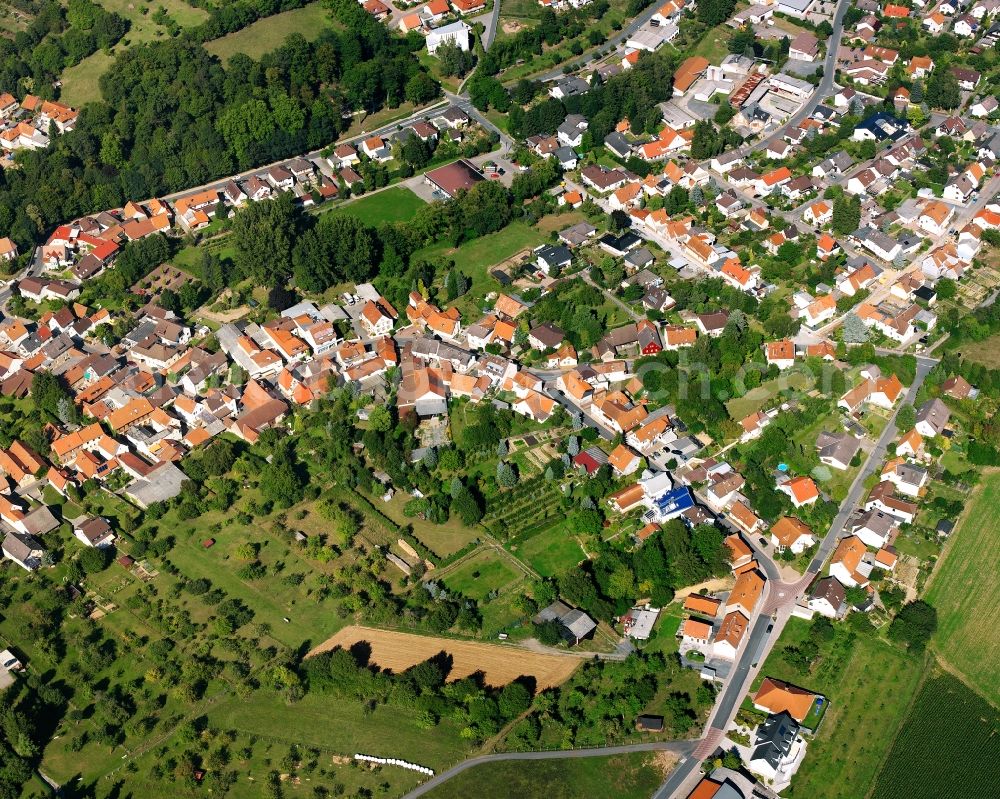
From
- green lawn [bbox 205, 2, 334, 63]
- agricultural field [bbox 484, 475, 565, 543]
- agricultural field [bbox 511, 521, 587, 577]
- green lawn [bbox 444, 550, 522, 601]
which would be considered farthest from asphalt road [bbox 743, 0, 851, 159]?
green lawn [bbox 444, 550, 522, 601]

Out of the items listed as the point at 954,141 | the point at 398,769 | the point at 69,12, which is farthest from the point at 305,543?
the point at 69,12

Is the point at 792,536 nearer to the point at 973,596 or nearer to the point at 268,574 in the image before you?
the point at 973,596

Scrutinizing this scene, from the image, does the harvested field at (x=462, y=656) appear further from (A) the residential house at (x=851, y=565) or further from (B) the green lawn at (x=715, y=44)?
(B) the green lawn at (x=715, y=44)

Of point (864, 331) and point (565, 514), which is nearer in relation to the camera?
point (565, 514)

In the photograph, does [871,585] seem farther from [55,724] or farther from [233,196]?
[233,196]

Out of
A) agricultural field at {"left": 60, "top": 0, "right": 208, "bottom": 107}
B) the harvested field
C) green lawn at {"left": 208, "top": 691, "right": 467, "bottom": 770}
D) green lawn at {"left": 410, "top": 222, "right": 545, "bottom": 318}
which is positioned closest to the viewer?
green lawn at {"left": 208, "top": 691, "right": 467, "bottom": 770}

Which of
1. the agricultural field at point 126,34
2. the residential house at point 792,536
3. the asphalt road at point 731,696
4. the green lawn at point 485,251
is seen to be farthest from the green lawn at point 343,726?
the agricultural field at point 126,34

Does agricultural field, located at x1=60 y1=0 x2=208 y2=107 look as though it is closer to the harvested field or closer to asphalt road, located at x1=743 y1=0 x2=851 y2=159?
asphalt road, located at x1=743 y1=0 x2=851 y2=159

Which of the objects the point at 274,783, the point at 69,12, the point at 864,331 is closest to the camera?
the point at 274,783
